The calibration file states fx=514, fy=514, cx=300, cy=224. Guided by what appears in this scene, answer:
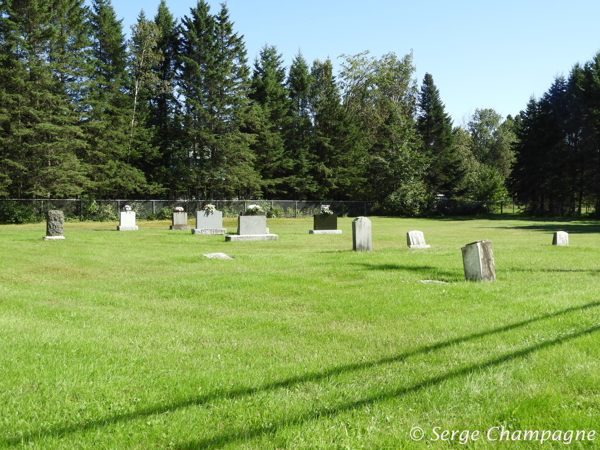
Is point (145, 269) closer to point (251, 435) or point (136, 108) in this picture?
point (251, 435)

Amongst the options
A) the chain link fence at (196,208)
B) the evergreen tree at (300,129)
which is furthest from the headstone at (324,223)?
the evergreen tree at (300,129)

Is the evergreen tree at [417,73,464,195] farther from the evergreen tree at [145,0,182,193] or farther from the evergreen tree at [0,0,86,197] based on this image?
the evergreen tree at [0,0,86,197]

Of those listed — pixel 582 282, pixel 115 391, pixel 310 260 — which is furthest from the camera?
pixel 310 260

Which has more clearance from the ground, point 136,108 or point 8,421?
point 136,108

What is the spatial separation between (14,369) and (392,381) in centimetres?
349

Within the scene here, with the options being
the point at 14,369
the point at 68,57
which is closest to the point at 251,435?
the point at 14,369

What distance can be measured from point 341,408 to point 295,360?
142 cm

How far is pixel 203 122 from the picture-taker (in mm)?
47812

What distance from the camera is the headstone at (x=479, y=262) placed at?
968 cm

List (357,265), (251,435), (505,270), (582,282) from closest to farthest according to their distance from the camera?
(251,435) → (582,282) → (505,270) → (357,265)

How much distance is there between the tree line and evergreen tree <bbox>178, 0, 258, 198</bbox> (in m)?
0.13

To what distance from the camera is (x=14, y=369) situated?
15.8 ft

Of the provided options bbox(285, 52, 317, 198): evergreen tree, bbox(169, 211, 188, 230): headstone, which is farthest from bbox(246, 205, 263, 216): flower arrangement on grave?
bbox(285, 52, 317, 198): evergreen tree

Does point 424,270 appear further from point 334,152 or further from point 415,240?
point 334,152
